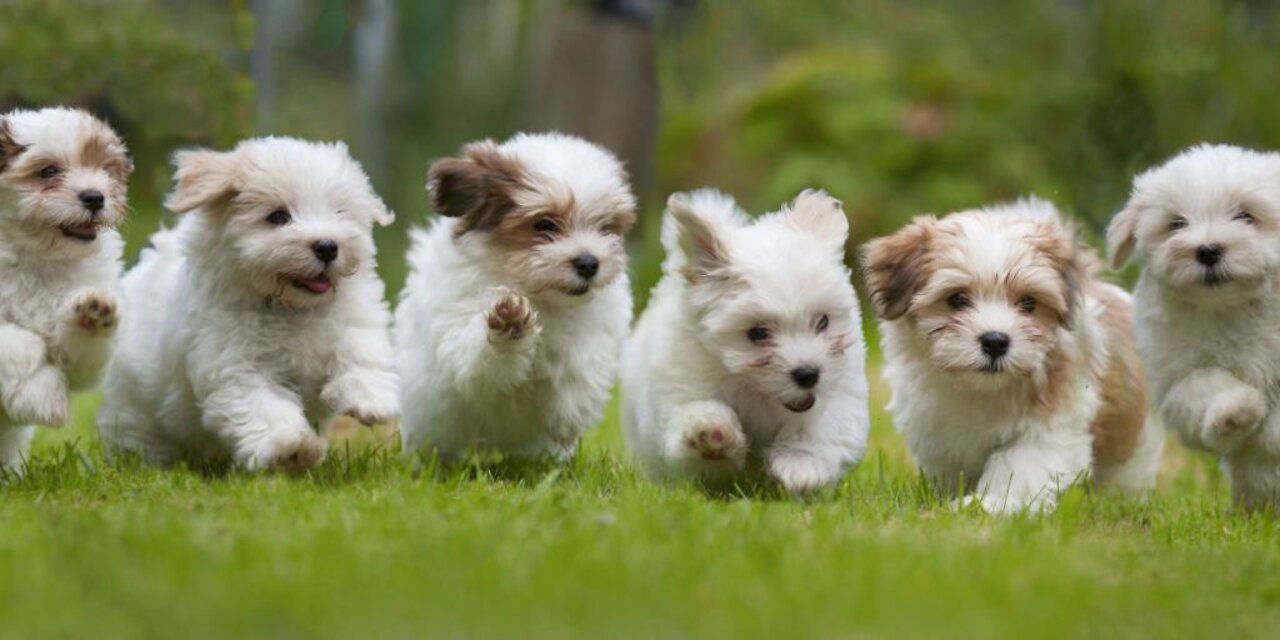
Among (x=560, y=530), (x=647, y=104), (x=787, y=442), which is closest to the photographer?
(x=560, y=530)

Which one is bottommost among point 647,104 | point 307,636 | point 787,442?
point 307,636

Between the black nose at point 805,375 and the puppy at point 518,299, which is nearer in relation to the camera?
the black nose at point 805,375

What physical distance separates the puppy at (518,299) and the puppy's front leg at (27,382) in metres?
1.49

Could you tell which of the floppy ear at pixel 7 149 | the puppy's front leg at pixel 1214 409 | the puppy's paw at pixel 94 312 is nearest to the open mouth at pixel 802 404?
the puppy's front leg at pixel 1214 409

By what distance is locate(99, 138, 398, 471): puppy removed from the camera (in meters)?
6.08

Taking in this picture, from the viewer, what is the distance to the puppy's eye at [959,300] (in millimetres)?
6160

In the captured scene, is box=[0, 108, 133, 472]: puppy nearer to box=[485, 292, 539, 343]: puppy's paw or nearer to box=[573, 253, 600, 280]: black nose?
box=[485, 292, 539, 343]: puppy's paw

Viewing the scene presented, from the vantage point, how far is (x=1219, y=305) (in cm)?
620

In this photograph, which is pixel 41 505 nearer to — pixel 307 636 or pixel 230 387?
pixel 230 387

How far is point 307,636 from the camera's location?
3.77 m

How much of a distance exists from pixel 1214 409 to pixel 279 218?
363cm

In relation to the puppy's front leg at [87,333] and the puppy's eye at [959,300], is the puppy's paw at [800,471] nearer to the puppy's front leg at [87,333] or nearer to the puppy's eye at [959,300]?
the puppy's eye at [959,300]

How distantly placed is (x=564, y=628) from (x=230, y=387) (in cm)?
271

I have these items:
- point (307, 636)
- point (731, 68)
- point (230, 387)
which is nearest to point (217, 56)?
point (230, 387)
